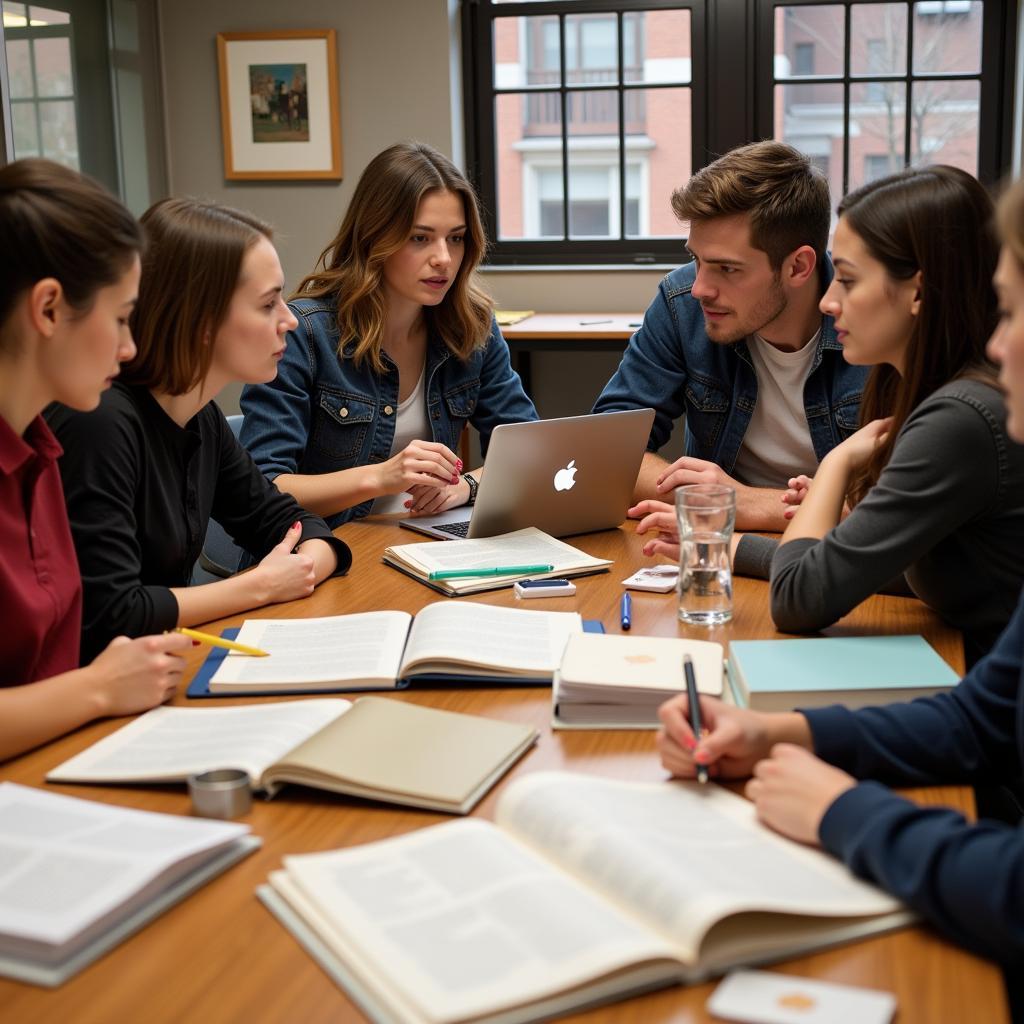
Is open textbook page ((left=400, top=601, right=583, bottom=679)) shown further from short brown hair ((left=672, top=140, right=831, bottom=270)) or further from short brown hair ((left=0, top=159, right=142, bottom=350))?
short brown hair ((left=672, top=140, right=831, bottom=270))

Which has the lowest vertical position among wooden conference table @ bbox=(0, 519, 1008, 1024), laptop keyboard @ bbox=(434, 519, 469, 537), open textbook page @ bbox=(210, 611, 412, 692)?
wooden conference table @ bbox=(0, 519, 1008, 1024)

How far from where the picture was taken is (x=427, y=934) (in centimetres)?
78

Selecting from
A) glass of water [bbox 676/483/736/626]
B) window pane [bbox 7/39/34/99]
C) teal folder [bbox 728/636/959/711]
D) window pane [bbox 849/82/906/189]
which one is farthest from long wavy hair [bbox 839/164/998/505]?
window pane [bbox 7/39/34/99]

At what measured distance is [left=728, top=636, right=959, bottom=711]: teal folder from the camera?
3.81ft

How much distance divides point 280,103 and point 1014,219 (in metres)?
3.86

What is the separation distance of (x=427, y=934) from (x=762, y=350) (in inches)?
67.3

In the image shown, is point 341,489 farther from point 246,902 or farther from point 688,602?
point 246,902

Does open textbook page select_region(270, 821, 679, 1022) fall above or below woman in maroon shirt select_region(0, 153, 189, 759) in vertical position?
below

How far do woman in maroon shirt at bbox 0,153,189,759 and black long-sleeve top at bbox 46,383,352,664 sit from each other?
12cm

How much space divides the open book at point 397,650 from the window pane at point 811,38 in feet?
11.0

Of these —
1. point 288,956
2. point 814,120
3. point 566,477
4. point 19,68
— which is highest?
point 19,68

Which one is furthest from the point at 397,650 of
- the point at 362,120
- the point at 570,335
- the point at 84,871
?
the point at 362,120

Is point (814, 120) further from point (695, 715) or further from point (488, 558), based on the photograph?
point (695, 715)

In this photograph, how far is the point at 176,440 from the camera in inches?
68.8
